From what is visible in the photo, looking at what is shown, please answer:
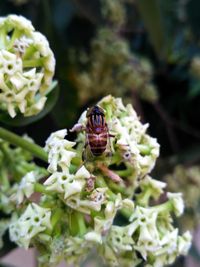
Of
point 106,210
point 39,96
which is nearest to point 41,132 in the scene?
point 39,96

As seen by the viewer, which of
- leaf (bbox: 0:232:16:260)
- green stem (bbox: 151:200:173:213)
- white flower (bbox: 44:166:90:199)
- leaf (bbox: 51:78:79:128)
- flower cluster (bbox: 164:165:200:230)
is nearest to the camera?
white flower (bbox: 44:166:90:199)

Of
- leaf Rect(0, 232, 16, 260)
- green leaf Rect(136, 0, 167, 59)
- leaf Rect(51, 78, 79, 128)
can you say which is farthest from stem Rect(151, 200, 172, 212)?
green leaf Rect(136, 0, 167, 59)

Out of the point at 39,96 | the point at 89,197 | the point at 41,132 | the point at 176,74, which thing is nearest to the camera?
the point at 89,197

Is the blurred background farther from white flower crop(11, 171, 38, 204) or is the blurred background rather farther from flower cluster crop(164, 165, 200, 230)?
white flower crop(11, 171, 38, 204)

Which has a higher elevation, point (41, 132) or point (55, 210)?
point (41, 132)

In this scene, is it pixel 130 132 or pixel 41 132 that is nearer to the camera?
pixel 130 132

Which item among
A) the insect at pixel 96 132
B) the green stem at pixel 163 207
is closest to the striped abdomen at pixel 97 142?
the insect at pixel 96 132

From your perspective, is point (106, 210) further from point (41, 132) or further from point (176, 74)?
point (176, 74)
